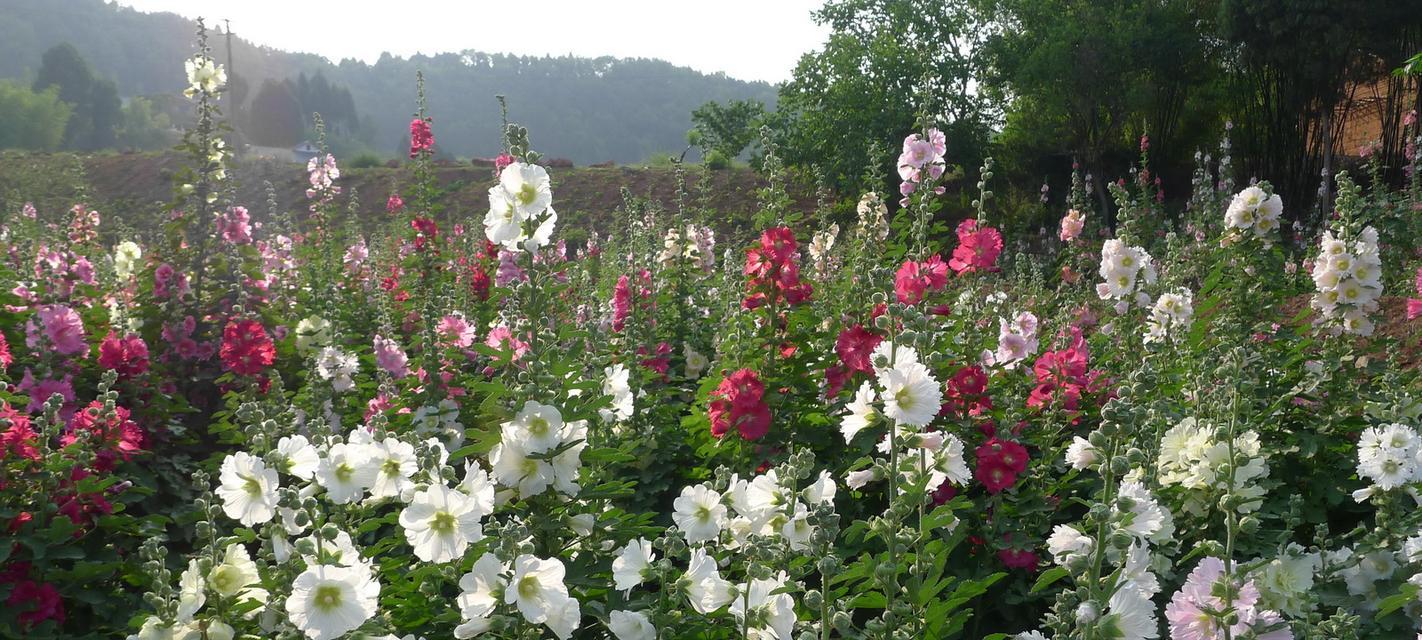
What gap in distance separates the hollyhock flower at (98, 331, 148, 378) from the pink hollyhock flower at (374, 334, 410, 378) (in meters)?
0.93

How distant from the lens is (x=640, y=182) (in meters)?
23.9

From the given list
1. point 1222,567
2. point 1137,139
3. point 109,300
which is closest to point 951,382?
point 1222,567

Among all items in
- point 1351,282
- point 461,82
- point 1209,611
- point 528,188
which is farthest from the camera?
point 461,82

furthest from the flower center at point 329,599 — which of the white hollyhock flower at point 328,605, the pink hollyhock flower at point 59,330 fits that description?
the pink hollyhock flower at point 59,330

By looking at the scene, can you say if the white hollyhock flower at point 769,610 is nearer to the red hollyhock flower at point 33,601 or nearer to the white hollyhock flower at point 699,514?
the white hollyhock flower at point 699,514

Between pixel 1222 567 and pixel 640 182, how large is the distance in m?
22.7

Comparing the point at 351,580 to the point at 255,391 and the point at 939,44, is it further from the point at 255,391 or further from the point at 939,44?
the point at 939,44

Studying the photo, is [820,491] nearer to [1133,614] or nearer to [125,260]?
[1133,614]

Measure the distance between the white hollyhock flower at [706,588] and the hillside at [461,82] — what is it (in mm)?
85358

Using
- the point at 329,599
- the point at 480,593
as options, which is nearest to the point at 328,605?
the point at 329,599

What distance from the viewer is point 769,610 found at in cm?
165

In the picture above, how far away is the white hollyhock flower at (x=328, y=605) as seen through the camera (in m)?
1.54

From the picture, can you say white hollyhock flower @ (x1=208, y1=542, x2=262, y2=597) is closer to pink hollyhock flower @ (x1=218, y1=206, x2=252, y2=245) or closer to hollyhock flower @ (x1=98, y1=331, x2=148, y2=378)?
hollyhock flower @ (x1=98, y1=331, x2=148, y2=378)

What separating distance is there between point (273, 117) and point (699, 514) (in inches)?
3181
